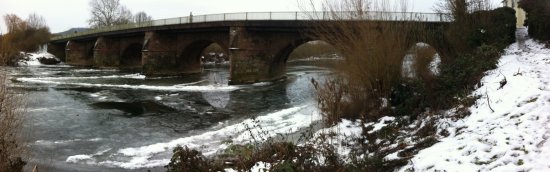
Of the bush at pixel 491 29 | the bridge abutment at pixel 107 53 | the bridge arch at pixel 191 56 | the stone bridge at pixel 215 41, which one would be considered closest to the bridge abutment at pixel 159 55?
the stone bridge at pixel 215 41

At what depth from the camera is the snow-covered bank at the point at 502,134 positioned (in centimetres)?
537

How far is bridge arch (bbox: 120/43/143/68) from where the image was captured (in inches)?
2178

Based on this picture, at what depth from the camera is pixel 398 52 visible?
12812 millimetres

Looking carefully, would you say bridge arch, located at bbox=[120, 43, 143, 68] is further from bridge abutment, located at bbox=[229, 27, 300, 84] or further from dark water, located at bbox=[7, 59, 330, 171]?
dark water, located at bbox=[7, 59, 330, 171]

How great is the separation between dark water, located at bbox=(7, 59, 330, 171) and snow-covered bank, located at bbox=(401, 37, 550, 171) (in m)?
3.69

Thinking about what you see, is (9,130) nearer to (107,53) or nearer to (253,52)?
(253,52)

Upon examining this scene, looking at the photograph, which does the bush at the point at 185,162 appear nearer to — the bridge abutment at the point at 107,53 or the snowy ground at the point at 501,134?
the snowy ground at the point at 501,134

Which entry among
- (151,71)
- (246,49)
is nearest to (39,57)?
(151,71)

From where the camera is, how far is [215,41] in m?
38.2

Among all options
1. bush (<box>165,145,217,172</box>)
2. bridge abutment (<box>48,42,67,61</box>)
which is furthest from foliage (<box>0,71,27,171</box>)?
bridge abutment (<box>48,42,67,61</box>)

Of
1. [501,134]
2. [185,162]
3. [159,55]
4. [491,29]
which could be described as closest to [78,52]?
[159,55]

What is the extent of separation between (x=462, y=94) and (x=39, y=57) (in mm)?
71692

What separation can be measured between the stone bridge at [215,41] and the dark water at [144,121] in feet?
16.6

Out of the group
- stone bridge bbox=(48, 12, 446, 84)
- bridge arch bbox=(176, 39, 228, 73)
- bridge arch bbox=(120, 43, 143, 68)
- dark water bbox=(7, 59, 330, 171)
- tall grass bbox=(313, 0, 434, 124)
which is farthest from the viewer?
bridge arch bbox=(120, 43, 143, 68)
